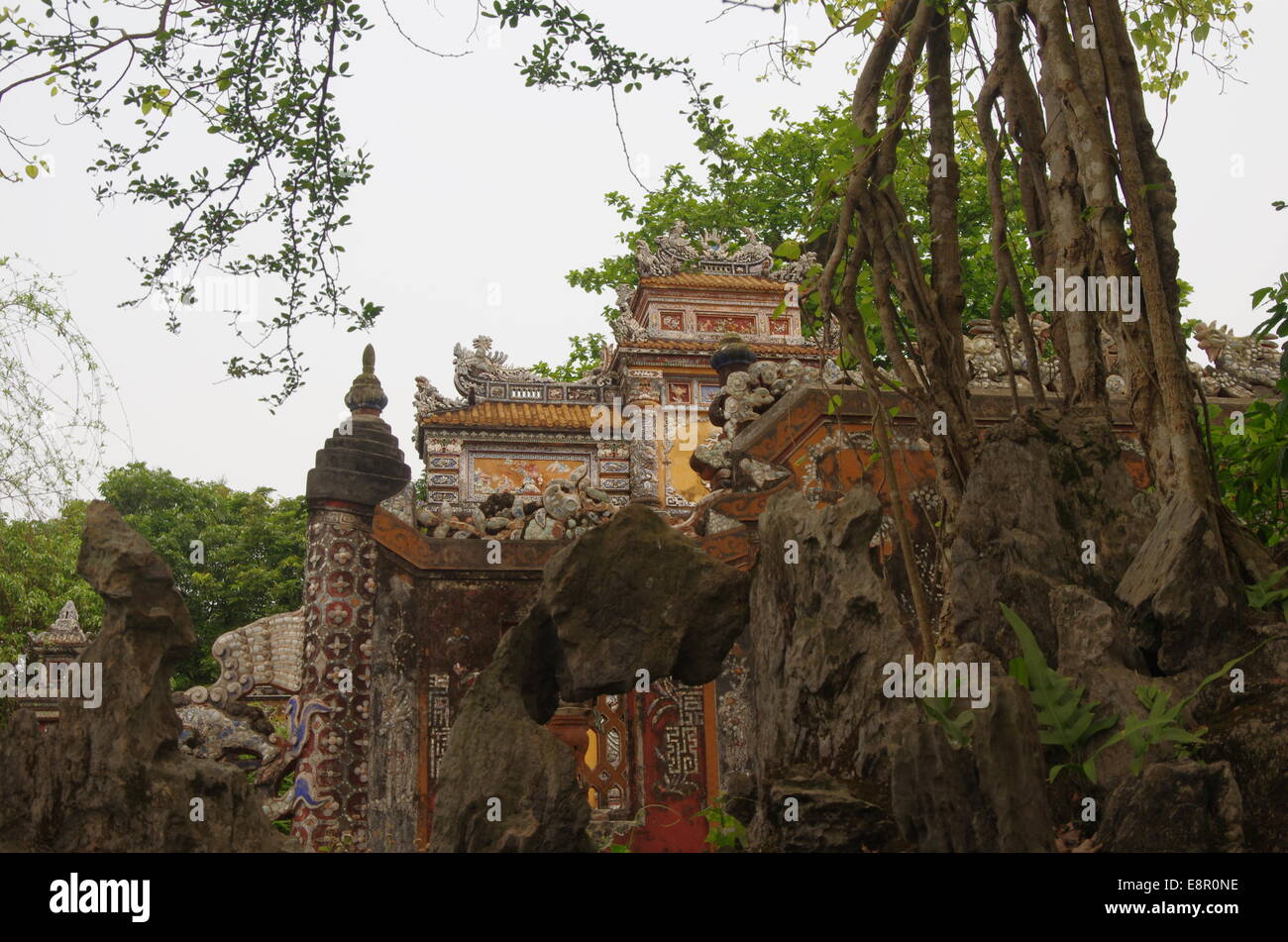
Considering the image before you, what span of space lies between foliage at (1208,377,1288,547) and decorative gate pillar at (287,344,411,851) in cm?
474

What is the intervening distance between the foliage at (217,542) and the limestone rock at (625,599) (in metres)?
20.9

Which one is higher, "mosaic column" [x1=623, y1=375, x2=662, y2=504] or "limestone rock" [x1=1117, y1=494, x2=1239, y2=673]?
"mosaic column" [x1=623, y1=375, x2=662, y2=504]

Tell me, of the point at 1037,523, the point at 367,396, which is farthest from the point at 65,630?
the point at 1037,523

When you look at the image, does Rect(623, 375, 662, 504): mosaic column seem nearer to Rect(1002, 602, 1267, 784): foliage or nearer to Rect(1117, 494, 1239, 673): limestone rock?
Rect(1117, 494, 1239, 673): limestone rock

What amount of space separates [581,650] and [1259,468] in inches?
126

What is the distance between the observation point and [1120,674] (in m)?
3.94

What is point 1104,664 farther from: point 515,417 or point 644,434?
point 515,417

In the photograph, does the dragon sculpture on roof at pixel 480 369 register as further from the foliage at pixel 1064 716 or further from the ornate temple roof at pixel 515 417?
the foliage at pixel 1064 716

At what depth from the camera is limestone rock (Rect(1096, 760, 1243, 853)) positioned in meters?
3.30

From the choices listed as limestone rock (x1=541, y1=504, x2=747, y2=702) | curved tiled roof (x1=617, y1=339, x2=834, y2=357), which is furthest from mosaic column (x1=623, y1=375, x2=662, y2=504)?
limestone rock (x1=541, y1=504, x2=747, y2=702)

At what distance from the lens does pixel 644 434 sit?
969 inches

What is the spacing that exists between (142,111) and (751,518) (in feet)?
13.1
